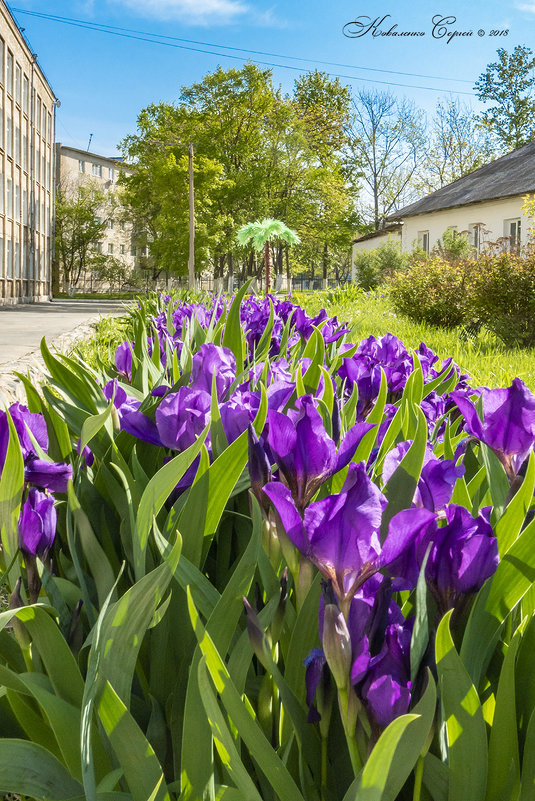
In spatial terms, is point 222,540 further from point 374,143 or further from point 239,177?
point 374,143

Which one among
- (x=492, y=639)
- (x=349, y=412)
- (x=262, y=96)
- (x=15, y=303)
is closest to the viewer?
(x=492, y=639)

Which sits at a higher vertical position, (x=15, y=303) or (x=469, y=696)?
(x=15, y=303)

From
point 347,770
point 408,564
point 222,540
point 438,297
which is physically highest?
point 438,297

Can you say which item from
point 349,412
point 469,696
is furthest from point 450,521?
point 349,412

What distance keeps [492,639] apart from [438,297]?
11.1 m

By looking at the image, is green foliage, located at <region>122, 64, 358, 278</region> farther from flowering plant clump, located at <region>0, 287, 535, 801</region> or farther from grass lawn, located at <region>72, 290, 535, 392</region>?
flowering plant clump, located at <region>0, 287, 535, 801</region>

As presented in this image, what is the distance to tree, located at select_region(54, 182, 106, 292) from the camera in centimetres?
5172

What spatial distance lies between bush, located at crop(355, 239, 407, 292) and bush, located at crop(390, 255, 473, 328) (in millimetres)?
15076

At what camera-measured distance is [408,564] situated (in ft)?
2.10

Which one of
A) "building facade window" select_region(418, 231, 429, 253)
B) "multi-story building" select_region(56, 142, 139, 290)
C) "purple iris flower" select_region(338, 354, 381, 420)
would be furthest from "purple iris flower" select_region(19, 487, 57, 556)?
"multi-story building" select_region(56, 142, 139, 290)

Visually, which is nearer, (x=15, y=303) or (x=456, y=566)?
(x=456, y=566)

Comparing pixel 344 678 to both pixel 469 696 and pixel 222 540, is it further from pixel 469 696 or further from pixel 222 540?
pixel 222 540

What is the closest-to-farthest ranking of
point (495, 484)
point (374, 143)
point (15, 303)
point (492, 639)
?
point (492, 639) < point (495, 484) < point (15, 303) < point (374, 143)

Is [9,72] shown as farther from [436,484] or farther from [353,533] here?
[353,533]
